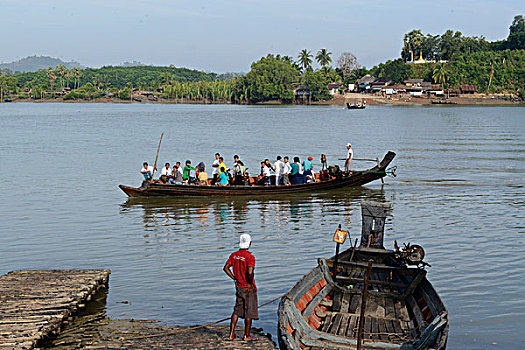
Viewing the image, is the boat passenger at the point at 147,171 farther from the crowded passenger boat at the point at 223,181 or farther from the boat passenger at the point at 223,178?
the boat passenger at the point at 223,178

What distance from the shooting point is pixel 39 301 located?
11016 millimetres

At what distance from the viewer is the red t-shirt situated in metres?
9.03

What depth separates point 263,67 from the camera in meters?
176

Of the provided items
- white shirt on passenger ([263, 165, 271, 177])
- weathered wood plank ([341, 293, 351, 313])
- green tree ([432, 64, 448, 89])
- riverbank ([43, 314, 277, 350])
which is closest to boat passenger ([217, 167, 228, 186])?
white shirt on passenger ([263, 165, 271, 177])

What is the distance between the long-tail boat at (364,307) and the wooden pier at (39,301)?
4143 millimetres

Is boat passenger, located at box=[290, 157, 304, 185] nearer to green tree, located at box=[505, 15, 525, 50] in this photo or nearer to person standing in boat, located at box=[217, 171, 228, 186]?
person standing in boat, located at box=[217, 171, 228, 186]

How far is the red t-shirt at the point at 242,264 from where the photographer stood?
9031mm

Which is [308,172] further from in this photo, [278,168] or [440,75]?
[440,75]

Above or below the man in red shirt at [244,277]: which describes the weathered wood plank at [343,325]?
below

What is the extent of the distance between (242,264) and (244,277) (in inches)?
8.6

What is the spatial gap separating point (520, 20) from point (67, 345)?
196394 millimetres

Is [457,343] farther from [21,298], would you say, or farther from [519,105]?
[519,105]

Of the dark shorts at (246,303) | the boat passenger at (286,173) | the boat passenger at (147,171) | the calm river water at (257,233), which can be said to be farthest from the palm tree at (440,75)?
the dark shorts at (246,303)

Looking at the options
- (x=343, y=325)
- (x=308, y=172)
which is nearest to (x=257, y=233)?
(x=308, y=172)
